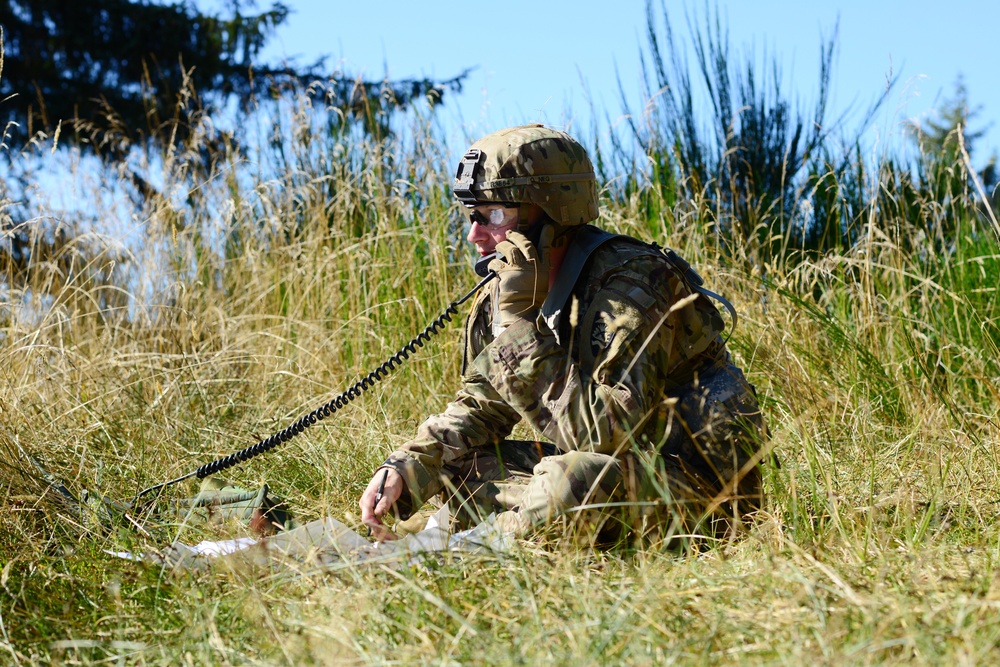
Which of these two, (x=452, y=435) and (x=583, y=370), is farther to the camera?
(x=452, y=435)

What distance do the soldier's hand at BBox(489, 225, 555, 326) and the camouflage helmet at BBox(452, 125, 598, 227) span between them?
0.42 ft

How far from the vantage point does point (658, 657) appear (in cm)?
171

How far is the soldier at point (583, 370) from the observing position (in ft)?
8.58

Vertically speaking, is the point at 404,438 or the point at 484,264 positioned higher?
the point at 484,264

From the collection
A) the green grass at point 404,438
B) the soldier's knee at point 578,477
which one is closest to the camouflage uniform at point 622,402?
the soldier's knee at point 578,477

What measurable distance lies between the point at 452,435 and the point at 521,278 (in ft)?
2.01

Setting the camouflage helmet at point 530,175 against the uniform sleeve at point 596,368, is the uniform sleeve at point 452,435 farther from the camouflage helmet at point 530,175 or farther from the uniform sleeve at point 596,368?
the camouflage helmet at point 530,175

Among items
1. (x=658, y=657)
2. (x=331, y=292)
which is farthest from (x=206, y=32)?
(x=658, y=657)

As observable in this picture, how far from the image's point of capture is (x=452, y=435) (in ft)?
10.1

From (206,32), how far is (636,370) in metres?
9.70

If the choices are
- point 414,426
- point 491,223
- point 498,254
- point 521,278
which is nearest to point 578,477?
point 521,278

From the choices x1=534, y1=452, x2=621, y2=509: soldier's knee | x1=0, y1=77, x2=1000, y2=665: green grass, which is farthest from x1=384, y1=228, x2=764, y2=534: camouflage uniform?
x1=0, y1=77, x2=1000, y2=665: green grass

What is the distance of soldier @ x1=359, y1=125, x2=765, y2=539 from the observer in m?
2.62

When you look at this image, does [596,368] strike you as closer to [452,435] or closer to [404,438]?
[452,435]
